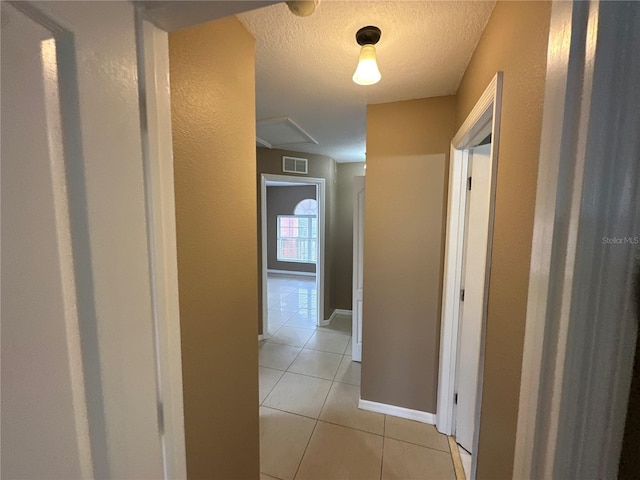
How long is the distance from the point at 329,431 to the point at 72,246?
7.13 feet

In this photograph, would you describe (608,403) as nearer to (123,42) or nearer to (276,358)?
(123,42)

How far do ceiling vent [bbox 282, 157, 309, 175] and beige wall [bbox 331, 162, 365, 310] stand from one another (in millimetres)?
853

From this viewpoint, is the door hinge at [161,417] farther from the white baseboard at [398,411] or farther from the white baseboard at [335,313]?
the white baseboard at [335,313]

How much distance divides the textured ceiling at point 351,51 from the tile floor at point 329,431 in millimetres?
2396

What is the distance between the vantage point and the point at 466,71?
148 centimetres

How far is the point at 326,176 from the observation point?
12.5 ft

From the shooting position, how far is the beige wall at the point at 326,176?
3265 mm

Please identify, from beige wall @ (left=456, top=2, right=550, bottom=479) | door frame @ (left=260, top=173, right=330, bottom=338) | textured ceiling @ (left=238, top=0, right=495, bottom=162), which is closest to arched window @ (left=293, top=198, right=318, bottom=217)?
door frame @ (left=260, top=173, right=330, bottom=338)

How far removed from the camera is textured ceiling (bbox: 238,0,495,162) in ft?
3.54

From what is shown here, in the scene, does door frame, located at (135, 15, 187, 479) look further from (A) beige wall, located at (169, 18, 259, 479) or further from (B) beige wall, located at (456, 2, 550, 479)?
(B) beige wall, located at (456, 2, 550, 479)

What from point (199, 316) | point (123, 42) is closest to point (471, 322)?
point (199, 316)

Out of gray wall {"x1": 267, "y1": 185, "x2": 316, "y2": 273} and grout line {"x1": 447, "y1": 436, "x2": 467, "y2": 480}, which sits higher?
gray wall {"x1": 267, "y1": 185, "x2": 316, "y2": 273}

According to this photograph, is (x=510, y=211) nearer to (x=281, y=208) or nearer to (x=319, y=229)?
(x=319, y=229)

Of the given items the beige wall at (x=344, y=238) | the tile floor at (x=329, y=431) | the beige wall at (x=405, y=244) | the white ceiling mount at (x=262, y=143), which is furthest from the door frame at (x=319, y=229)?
the beige wall at (x=405, y=244)
